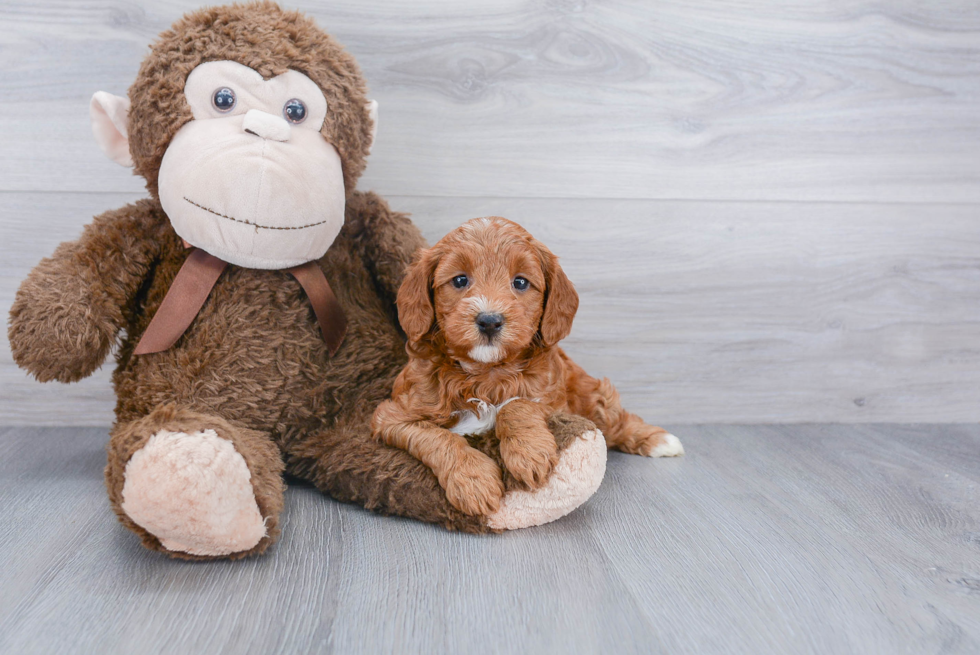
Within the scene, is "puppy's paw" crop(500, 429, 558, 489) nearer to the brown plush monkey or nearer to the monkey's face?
the brown plush monkey

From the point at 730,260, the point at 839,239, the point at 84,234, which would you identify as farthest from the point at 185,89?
the point at 839,239

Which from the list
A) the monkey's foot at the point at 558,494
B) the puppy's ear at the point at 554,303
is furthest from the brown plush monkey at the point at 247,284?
the puppy's ear at the point at 554,303

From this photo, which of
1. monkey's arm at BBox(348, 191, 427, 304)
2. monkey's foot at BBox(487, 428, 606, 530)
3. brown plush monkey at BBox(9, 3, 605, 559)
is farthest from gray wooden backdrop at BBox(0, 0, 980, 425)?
monkey's foot at BBox(487, 428, 606, 530)

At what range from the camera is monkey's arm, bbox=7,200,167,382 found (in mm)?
1131

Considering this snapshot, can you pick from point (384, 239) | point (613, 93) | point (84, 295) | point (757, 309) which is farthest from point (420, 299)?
point (757, 309)

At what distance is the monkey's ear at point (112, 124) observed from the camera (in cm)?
120

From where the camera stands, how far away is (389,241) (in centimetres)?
135

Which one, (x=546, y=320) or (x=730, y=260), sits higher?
(x=546, y=320)

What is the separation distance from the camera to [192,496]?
903 mm

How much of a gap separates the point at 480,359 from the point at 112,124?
0.79 metres

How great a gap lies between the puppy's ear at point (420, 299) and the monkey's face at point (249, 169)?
0.20m

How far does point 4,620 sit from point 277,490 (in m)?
0.36

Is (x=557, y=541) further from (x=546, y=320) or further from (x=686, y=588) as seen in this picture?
(x=546, y=320)

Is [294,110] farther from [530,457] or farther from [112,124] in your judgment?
[530,457]
